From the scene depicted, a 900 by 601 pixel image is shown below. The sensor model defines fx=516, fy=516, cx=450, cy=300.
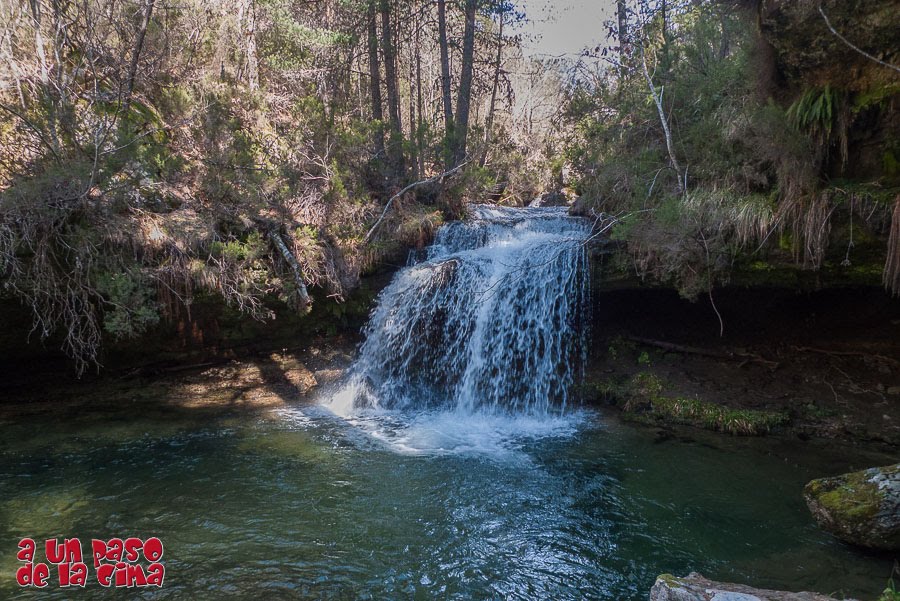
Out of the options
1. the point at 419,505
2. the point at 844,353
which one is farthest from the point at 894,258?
the point at 419,505

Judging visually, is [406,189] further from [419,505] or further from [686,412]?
[419,505]

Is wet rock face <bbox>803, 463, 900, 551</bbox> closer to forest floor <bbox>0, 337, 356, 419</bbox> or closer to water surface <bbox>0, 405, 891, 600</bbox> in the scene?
water surface <bbox>0, 405, 891, 600</bbox>

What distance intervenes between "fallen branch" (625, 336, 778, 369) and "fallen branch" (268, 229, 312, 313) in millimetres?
5564

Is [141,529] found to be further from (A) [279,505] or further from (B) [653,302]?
(B) [653,302]

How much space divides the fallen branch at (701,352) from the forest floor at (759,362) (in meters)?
0.02

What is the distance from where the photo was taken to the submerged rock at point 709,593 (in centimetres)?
306

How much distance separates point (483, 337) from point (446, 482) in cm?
349

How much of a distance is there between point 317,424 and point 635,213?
5632mm

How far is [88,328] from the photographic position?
7.27 meters

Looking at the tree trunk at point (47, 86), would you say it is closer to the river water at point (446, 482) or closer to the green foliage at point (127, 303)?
the green foliage at point (127, 303)

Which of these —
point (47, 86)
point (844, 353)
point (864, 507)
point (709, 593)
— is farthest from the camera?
point (844, 353)

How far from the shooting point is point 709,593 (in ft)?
10.3

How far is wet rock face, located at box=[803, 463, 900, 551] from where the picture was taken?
13.5 ft

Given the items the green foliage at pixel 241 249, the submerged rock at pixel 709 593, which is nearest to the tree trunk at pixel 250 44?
the green foliage at pixel 241 249
